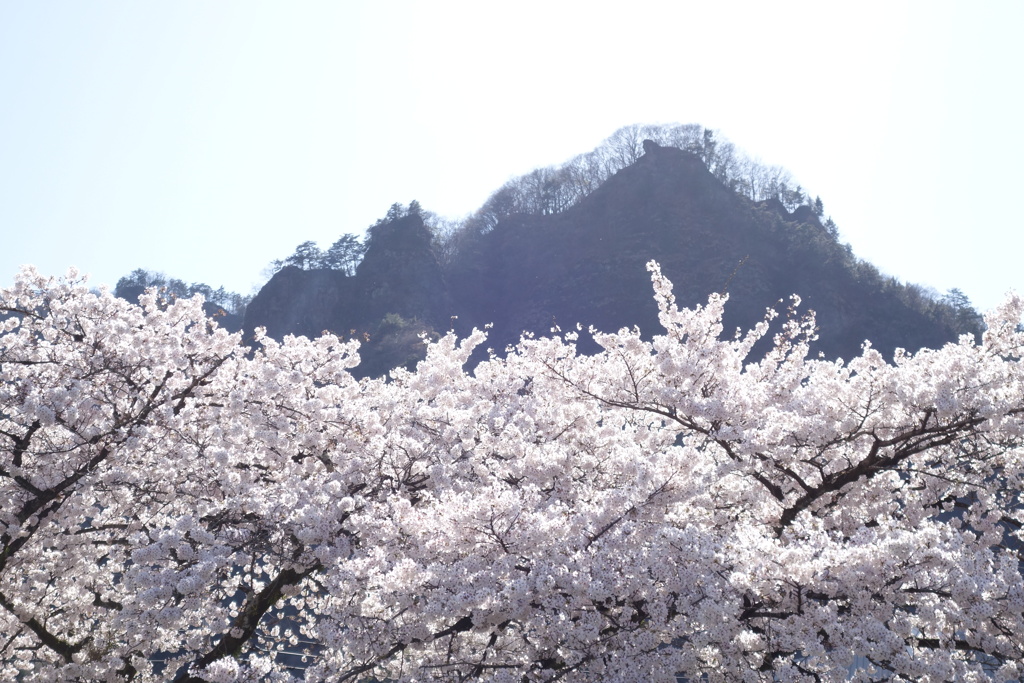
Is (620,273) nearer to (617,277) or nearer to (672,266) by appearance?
(617,277)

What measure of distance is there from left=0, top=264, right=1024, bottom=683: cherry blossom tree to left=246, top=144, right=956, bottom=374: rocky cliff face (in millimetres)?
39481

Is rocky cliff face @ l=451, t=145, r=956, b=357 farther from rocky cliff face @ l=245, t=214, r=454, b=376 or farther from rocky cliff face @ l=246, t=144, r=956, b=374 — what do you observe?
rocky cliff face @ l=245, t=214, r=454, b=376

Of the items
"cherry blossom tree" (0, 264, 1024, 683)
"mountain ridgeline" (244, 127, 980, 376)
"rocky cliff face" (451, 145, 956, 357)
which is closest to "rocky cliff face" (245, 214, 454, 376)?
"mountain ridgeline" (244, 127, 980, 376)

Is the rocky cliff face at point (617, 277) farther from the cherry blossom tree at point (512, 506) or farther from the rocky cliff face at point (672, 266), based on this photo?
the cherry blossom tree at point (512, 506)

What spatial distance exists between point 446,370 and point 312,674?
236 inches

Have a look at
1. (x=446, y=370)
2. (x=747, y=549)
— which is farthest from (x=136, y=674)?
(x=747, y=549)

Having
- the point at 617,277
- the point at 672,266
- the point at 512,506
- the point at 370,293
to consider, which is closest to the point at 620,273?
the point at 617,277

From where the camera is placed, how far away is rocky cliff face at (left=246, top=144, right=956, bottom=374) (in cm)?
5569

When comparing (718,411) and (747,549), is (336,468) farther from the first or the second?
(747,549)

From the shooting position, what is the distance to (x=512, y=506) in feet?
20.9

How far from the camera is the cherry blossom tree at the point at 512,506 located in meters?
5.55

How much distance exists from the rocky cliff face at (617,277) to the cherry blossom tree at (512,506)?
39.5 metres

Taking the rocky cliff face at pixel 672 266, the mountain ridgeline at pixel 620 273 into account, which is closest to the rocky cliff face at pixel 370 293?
the mountain ridgeline at pixel 620 273

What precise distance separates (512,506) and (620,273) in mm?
54678
